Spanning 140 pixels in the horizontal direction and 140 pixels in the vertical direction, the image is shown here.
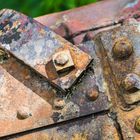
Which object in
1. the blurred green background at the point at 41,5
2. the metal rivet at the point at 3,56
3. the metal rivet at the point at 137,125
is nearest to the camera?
the metal rivet at the point at 137,125

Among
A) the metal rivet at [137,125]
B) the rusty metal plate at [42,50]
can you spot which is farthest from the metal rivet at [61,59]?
the metal rivet at [137,125]

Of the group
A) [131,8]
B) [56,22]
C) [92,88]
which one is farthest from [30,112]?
[131,8]

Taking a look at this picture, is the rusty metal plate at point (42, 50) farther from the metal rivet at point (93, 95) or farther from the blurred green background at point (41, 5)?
the blurred green background at point (41, 5)

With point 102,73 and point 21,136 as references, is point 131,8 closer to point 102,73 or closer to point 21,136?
point 102,73

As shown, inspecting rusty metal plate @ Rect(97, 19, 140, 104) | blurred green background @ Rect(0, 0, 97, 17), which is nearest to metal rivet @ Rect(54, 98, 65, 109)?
rusty metal plate @ Rect(97, 19, 140, 104)

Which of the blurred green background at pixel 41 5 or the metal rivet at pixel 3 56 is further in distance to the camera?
the blurred green background at pixel 41 5

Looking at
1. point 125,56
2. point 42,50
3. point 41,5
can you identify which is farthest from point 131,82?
point 41,5

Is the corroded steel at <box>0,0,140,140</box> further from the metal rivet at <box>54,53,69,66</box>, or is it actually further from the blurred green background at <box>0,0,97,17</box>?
the blurred green background at <box>0,0,97,17</box>

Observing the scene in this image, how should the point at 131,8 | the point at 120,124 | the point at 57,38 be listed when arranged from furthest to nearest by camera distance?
the point at 131,8
the point at 57,38
the point at 120,124
